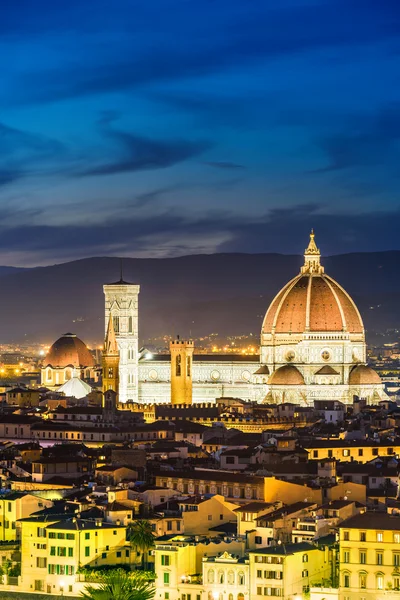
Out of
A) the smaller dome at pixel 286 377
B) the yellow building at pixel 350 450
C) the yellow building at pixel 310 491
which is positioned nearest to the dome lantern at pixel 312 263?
the smaller dome at pixel 286 377

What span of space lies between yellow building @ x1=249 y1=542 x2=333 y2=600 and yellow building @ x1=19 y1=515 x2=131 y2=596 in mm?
6334

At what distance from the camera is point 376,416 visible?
401 ft

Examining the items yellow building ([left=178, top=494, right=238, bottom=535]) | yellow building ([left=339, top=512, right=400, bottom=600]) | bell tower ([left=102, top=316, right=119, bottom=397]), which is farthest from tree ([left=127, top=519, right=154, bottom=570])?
bell tower ([left=102, top=316, right=119, bottom=397])

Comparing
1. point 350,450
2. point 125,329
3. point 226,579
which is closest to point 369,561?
point 226,579

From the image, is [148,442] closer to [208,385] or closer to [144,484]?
[144,484]

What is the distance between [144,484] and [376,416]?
44.8 meters

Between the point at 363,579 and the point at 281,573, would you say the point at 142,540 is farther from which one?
the point at 363,579

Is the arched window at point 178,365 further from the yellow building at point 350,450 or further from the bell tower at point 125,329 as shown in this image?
the yellow building at point 350,450

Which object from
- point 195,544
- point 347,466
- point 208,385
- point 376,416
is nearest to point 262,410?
point 376,416

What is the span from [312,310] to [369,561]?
9264 centimetres

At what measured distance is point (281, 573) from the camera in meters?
61.2

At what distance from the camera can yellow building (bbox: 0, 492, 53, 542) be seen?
7250cm

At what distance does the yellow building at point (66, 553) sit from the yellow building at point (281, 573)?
6.33m

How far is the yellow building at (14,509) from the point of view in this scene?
238 feet
